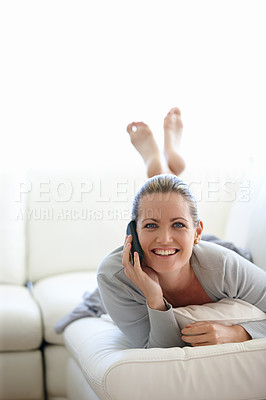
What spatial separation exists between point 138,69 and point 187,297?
150 cm

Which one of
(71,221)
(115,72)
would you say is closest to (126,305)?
(71,221)

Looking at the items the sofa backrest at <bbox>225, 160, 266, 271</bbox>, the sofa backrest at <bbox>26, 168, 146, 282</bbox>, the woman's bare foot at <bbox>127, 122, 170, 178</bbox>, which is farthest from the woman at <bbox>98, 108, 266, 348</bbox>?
the sofa backrest at <bbox>26, 168, 146, 282</bbox>

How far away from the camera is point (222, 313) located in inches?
57.6

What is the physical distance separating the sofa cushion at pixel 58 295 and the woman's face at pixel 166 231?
28.3 inches

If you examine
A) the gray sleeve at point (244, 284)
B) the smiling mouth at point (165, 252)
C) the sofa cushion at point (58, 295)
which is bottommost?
the sofa cushion at point (58, 295)

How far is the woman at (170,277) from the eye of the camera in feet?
4.67

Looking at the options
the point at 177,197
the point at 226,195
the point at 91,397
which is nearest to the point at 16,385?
the point at 91,397

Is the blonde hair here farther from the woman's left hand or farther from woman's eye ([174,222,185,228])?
the woman's left hand

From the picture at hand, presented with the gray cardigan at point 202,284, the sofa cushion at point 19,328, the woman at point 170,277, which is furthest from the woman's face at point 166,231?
the sofa cushion at point 19,328

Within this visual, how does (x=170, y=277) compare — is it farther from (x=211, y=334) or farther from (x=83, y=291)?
(x=83, y=291)

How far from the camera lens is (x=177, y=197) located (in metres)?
1.46

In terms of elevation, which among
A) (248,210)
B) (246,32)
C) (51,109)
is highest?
(246,32)

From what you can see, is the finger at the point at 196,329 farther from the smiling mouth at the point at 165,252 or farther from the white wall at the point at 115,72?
the white wall at the point at 115,72

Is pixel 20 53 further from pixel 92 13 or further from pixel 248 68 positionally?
pixel 248 68
